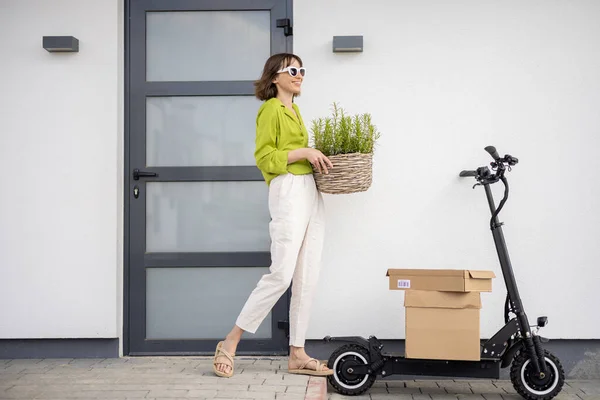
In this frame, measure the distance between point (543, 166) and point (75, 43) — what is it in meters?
3.14

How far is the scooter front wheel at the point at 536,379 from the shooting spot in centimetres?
438

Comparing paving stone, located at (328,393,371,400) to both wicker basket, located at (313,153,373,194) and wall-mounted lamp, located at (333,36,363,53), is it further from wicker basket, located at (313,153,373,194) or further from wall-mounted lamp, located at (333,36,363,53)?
wall-mounted lamp, located at (333,36,363,53)

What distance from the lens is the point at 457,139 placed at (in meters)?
5.05

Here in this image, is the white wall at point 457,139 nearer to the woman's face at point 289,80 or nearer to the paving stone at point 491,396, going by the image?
the paving stone at point 491,396

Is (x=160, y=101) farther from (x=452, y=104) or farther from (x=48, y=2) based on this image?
(x=452, y=104)

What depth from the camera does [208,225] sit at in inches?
205

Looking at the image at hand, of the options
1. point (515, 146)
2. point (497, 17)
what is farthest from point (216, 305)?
point (497, 17)

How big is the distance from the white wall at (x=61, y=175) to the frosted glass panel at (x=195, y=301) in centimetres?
27

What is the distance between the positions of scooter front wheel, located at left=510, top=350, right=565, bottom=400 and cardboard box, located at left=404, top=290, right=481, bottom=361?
0.25 m

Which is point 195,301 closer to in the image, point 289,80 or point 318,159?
point 318,159

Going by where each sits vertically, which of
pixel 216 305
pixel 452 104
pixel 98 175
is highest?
pixel 452 104

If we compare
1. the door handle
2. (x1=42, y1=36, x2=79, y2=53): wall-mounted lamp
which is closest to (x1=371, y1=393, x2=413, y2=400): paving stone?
the door handle

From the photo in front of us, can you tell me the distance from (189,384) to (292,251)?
0.89m

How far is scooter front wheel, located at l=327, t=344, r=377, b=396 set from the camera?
179 inches
